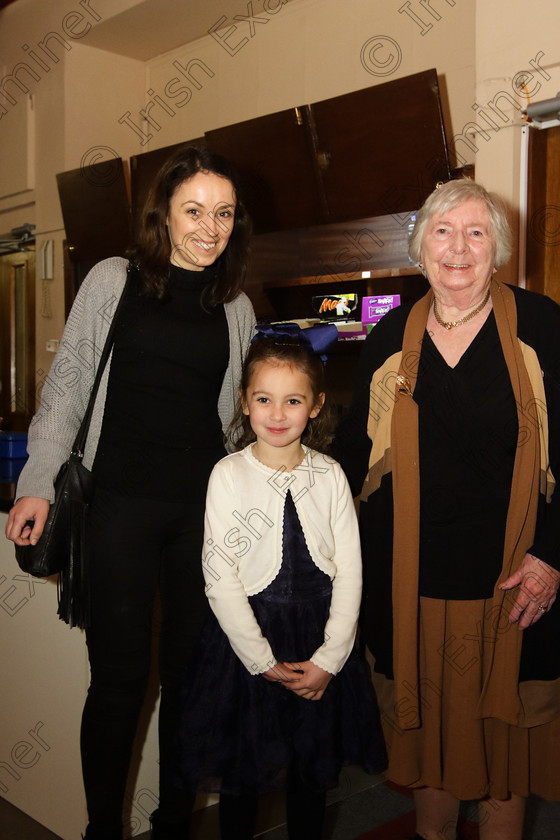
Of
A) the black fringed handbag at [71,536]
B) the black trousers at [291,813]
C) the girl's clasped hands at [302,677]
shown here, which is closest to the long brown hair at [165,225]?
the black fringed handbag at [71,536]

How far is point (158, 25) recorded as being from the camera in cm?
413

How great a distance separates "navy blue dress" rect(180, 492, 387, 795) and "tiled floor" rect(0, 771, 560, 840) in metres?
0.59

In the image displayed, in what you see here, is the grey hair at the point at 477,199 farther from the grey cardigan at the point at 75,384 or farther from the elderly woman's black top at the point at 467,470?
the grey cardigan at the point at 75,384

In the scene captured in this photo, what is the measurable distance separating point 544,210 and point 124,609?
185 centimetres

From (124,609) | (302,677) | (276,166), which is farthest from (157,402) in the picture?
(276,166)

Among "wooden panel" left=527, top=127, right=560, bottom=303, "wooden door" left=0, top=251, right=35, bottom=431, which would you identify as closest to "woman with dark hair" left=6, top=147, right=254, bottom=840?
"wooden panel" left=527, top=127, right=560, bottom=303

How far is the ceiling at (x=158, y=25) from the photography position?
12.7ft

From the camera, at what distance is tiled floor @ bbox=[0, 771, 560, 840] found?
196 centimetres

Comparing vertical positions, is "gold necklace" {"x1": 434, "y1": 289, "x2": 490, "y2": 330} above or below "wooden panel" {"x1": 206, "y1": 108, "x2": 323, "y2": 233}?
below

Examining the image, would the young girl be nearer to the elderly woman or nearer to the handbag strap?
the elderly woman

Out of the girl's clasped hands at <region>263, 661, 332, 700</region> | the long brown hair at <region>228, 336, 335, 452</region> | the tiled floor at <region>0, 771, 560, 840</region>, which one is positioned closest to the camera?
the girl's clasped hands at <region>263, 661, 332, 700</region>

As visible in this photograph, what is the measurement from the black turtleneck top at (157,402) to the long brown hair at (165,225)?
34mm

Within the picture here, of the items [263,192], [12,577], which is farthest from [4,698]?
[263,192]

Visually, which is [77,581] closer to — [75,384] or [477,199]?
[75,384]
